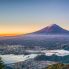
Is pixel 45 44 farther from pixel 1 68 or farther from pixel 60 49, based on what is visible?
pixel 1 68

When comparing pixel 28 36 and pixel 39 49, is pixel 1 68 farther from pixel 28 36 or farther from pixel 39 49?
pixel 28 36

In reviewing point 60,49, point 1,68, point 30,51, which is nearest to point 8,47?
point 30,51

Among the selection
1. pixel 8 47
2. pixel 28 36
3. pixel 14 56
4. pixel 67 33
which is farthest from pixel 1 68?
pixel 67 33

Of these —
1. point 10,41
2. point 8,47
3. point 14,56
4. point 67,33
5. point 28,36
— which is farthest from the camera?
point 67,33

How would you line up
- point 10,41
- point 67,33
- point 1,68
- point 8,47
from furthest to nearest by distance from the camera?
1. point 67,33
2. point 10,41
3. point 8,47
4. point 1,68

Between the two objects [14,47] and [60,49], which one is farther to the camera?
[60,49]

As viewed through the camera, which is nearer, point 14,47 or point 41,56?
point 41,56

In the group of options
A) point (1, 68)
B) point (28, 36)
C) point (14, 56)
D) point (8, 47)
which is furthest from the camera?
point (28, 36)

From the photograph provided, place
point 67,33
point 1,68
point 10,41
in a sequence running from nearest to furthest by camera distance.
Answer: point 1,68, point 10,41, point 67,33
